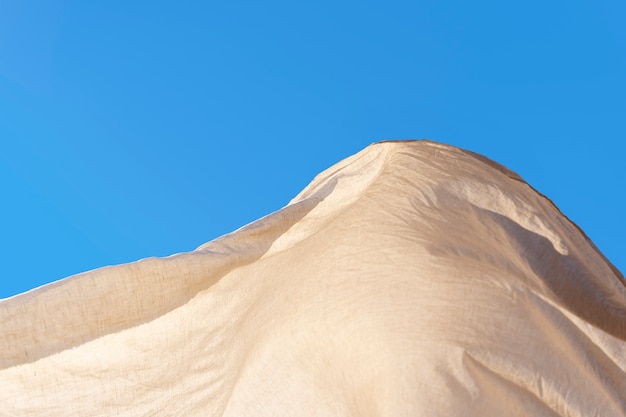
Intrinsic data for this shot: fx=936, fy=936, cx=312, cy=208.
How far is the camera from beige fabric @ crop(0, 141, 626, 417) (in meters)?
0.98

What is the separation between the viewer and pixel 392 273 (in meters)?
1.03

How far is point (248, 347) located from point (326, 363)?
0.39 ft

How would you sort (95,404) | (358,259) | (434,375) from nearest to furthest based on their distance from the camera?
1. (434,375)
2. (358,259)
3. (95,404)

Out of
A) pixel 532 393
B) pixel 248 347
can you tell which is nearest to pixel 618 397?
pixel 532 393

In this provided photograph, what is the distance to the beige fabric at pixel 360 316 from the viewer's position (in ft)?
3.21

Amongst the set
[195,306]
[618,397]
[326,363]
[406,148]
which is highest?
[406,148]

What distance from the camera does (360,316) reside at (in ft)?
3.37

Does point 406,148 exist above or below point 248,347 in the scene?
above

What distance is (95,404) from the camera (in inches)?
46.0

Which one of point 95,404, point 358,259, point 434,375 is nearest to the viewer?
point 434,375

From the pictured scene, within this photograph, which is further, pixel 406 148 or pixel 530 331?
pixel 406 148

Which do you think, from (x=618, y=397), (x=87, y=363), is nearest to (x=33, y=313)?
(x=87, y=363)

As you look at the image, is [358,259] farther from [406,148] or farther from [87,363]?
[87,363]

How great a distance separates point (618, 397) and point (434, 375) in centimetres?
21
